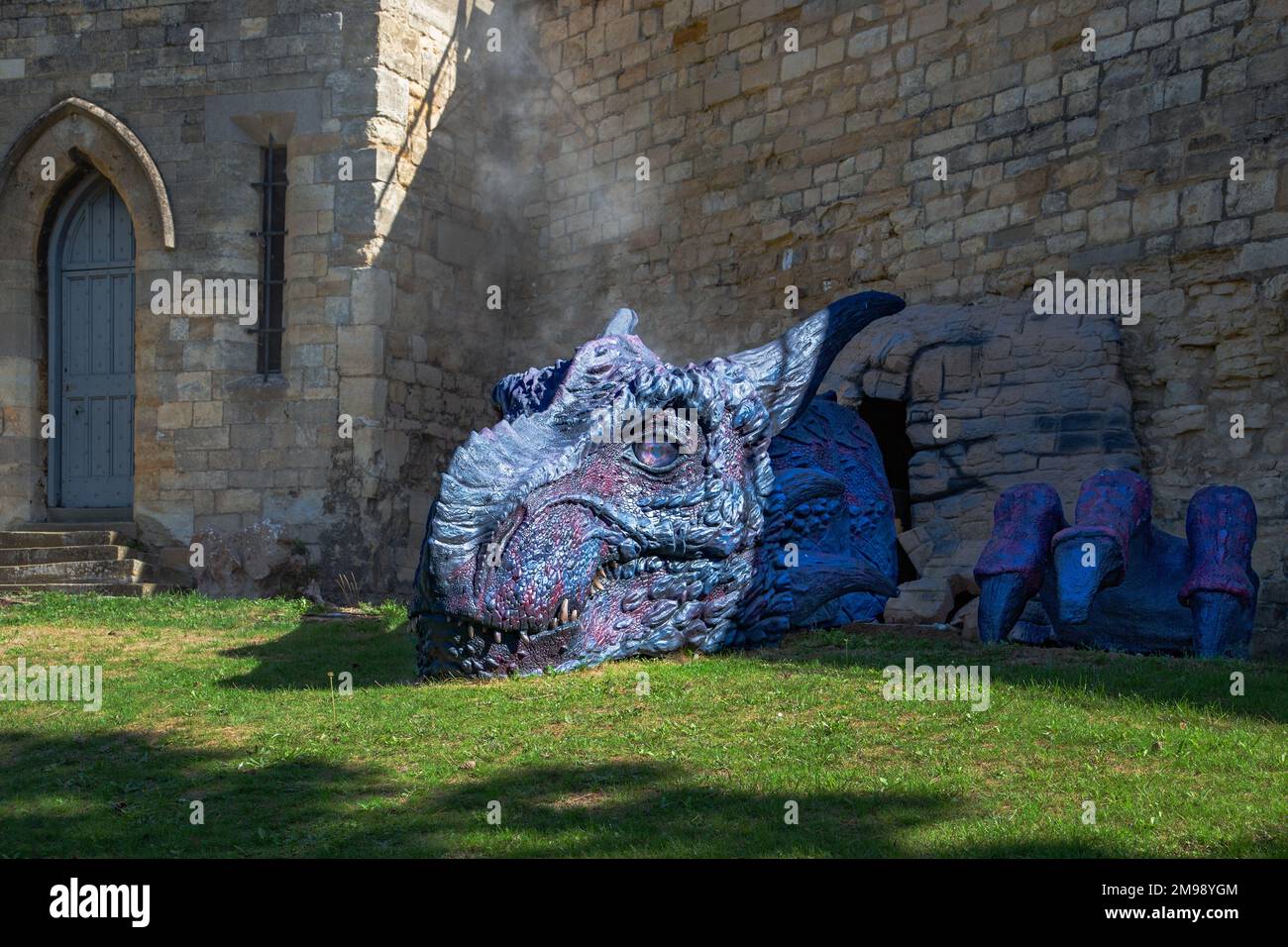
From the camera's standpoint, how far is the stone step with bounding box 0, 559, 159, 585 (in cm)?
1216

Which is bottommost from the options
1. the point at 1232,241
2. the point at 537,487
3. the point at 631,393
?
the point at 537,487

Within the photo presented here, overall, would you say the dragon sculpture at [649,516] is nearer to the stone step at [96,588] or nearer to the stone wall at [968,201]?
the stone wall at [968,201]

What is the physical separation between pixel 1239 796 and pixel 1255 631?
4.61 metres

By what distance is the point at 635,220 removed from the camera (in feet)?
44.2

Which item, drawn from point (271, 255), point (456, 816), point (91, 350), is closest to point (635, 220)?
point (271, 255)

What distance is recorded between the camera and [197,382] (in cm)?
1280

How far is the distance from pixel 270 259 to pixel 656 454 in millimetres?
8047

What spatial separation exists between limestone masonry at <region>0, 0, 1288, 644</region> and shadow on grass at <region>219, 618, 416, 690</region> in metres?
3.02

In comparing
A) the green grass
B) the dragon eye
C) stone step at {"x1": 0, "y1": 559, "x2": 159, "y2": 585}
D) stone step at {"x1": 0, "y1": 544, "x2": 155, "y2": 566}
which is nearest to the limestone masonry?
stone step at {"x1": 0, "y1": 544, "x2": 155, "y2": 566}

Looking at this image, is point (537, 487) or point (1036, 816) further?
point (537, 487)

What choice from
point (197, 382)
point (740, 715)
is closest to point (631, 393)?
point (740, 715)

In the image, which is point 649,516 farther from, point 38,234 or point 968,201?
point 38,234

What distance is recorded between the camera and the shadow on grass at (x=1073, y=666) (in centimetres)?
508

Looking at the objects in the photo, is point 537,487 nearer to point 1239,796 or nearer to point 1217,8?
point 1239,796
